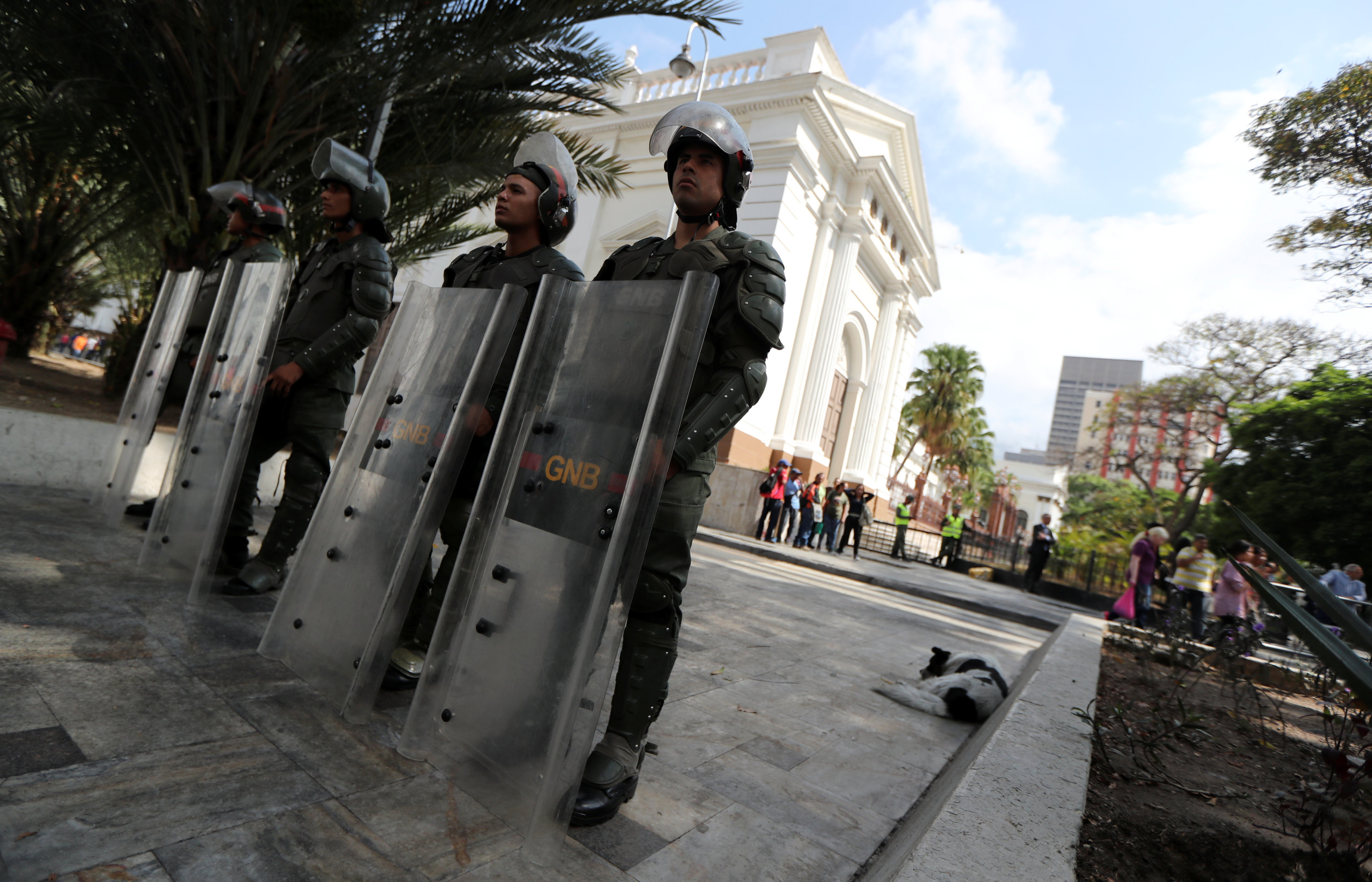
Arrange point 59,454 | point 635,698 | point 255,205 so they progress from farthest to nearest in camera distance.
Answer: point 59,454
point 255,205
point 635,698

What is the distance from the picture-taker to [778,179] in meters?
18.7

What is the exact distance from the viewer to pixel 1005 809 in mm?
1800

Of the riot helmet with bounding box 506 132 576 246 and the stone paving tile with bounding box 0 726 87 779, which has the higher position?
the riot helmet with bounding box 506 132 576 246

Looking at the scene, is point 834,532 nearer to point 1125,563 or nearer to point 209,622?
point 1125,563

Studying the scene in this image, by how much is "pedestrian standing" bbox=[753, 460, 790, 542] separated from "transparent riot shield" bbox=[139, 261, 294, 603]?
12.2 m

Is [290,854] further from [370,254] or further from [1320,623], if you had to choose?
[370,254]

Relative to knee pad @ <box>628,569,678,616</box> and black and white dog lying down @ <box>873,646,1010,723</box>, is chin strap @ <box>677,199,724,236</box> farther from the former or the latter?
black and white dog lying down @ <box>873,646,1010,723</box>

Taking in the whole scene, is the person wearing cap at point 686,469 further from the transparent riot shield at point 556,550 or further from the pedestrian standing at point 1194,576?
the pedestrian standing at point 1194,576

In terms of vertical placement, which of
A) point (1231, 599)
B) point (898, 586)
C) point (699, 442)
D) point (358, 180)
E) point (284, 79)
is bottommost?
point (898, 586)

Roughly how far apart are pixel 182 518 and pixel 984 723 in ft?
13.1

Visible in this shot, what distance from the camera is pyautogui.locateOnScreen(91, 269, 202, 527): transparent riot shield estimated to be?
4043mm

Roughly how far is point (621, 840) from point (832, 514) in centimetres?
1491

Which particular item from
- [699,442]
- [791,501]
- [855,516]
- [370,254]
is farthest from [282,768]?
[855,516]

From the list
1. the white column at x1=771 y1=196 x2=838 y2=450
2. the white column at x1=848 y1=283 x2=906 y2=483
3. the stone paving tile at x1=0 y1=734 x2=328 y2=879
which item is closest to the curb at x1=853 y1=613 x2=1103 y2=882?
the stone paving tile at x1=0 y1=734 x2=328 y2=879
